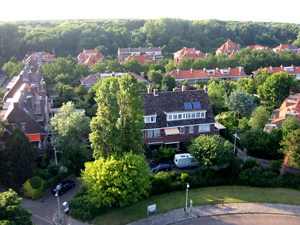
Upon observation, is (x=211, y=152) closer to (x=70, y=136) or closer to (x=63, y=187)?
(x=63, y=187)

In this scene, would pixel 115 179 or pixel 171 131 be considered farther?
pixel 171 131

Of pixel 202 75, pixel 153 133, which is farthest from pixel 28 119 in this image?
pixel 202 75

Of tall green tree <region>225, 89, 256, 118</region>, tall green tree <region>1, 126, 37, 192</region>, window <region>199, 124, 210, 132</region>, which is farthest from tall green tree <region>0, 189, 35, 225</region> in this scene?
tall green tree <region>225, 89, 256, 118</region>

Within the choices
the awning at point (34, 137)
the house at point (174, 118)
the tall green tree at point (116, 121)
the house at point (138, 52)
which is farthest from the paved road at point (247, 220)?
the house at point (138, 52)

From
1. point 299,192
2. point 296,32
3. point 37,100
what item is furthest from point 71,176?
point 296,32

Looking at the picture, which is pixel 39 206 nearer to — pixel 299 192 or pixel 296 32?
pixel 299 192
